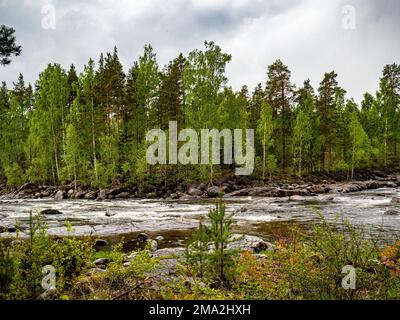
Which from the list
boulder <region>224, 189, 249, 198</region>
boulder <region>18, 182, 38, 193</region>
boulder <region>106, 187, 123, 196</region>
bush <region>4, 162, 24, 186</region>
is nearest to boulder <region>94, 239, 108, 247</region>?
boulder <region>224, 189, 249, 198</region>

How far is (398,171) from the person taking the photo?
51219 millimetres

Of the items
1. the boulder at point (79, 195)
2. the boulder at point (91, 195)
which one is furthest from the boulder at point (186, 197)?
the boulder at point (79, 195)

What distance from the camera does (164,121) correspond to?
44875 millimetres

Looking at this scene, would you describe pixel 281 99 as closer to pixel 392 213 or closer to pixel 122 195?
pixel 122 195

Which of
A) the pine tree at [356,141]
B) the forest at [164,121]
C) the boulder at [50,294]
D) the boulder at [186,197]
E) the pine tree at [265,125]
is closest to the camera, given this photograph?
the boulder at [50,294]

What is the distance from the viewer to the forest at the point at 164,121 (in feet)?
130

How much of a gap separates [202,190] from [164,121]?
1329 centimetres

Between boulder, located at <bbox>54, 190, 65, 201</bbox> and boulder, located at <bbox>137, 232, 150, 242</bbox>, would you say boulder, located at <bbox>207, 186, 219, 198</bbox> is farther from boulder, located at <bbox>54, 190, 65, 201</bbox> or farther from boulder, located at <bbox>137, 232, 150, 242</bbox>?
boulder, located at <bbox>137, 232, 150, 242</bbox>

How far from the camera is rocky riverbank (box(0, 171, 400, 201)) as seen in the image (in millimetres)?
33406

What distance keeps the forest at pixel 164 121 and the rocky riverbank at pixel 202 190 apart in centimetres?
159

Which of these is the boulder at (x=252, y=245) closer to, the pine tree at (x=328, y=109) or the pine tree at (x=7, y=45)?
the pine tree at (x=7, y=45)

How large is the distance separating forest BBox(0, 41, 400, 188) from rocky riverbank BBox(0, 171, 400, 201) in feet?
5.22

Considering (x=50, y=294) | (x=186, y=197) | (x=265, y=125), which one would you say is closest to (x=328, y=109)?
(x=265, y=125)
